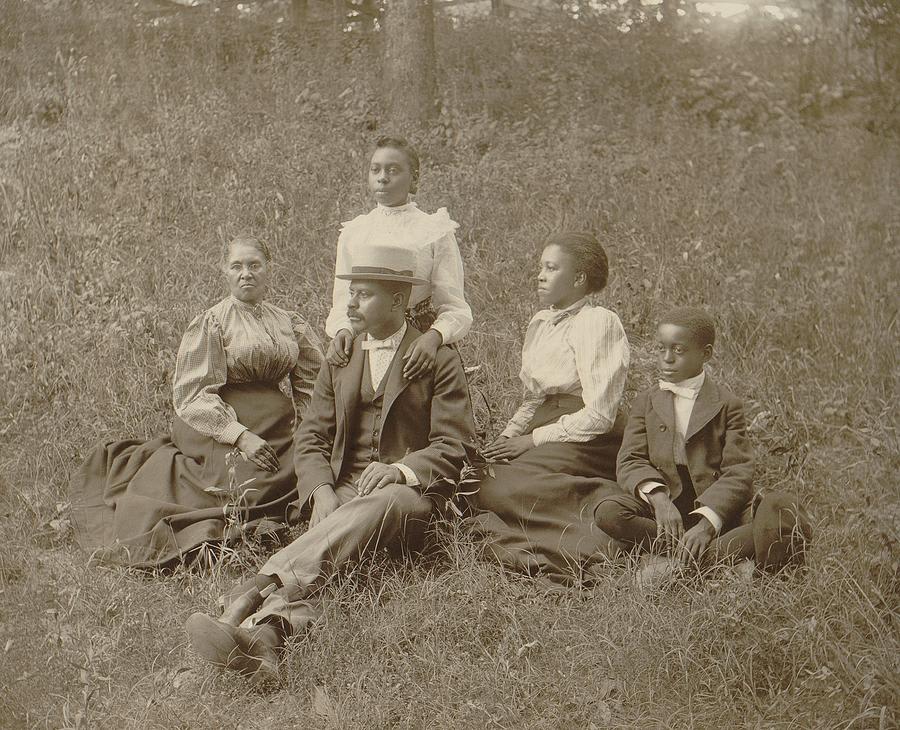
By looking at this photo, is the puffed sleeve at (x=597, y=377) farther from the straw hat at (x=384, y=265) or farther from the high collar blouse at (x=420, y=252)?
the straw hat at (x=384, y=265)

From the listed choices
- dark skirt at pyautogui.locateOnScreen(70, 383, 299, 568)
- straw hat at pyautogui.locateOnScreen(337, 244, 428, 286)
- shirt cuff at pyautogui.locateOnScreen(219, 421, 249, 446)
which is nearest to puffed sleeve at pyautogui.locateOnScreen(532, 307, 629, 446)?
straw hat at pyautogui.locateOnScreen(337, 244, 428, 286)

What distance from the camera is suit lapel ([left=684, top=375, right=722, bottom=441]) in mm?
4348

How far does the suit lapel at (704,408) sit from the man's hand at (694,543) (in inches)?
17.0

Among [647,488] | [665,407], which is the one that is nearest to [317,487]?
[647,488]

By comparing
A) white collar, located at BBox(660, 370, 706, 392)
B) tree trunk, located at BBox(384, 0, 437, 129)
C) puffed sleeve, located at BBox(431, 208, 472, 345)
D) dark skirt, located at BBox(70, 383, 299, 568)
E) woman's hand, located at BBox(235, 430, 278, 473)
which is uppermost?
tree trunk, located at BBox(384, 0, 437, 129)

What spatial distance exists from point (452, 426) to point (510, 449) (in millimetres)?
371

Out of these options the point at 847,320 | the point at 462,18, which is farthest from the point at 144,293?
the point at 462,18

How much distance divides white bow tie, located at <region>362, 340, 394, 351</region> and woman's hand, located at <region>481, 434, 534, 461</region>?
0.68m

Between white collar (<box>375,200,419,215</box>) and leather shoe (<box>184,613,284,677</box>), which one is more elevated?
A: white collar (<box>375,200,419,215</box>)

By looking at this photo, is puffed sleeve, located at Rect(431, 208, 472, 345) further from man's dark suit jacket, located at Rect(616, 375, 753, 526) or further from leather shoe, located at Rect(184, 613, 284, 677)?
leather shoe, located at Rect(184, 613, 284, 677)

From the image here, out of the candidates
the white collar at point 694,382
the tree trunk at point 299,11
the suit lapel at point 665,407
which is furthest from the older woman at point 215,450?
the tree trunk at point 299,11

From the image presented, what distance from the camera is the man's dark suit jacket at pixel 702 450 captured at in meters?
4.29

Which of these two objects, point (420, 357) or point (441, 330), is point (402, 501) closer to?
point (420, 357)

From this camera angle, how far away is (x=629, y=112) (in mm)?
10188
